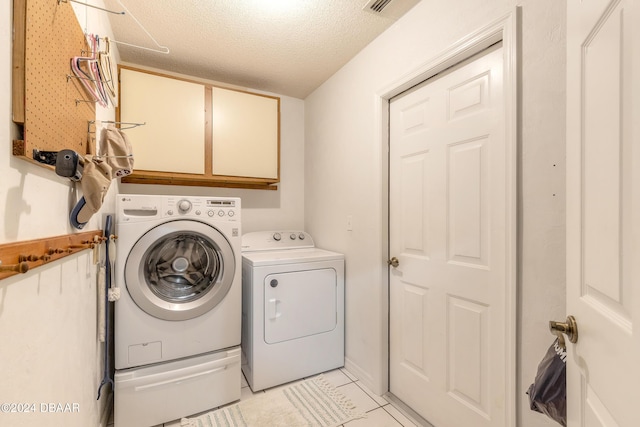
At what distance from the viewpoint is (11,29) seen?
2.16 ft

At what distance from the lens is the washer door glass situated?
1589 millimetres

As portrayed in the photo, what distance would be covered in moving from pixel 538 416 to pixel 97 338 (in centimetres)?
199

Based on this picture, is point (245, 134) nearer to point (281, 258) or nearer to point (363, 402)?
point (281, 258)

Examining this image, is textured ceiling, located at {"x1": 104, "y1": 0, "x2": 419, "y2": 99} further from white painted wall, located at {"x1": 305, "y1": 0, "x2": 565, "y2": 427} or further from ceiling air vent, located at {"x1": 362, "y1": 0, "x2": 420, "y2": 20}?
white painted wall, located at {"x1": 305, "y1": 0, "x2": 565, "y2": 427}

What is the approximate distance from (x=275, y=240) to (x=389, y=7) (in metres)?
1.92

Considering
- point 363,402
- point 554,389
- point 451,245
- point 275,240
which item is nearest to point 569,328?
point 554,389

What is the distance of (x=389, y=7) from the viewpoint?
159 cm

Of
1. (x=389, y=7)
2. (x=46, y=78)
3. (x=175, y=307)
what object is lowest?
(x=175, y=307)

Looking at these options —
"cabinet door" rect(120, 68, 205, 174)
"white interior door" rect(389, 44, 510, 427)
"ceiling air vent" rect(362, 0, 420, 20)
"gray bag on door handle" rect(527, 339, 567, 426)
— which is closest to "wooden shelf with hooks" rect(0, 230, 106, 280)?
"cabinet door" rect(120, 68, 205, 174)

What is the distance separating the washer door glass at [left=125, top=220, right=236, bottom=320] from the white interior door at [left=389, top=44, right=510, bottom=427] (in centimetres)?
115

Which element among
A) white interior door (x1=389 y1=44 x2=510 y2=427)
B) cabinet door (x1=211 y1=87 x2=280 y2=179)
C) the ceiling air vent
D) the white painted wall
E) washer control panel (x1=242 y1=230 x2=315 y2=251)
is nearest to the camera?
the white painted wall

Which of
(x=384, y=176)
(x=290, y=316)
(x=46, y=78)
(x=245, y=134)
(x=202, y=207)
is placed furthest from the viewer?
(x=245, y=134)

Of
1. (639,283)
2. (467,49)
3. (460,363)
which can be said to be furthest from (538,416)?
(467,49)

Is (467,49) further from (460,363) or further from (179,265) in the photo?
(179,265)
